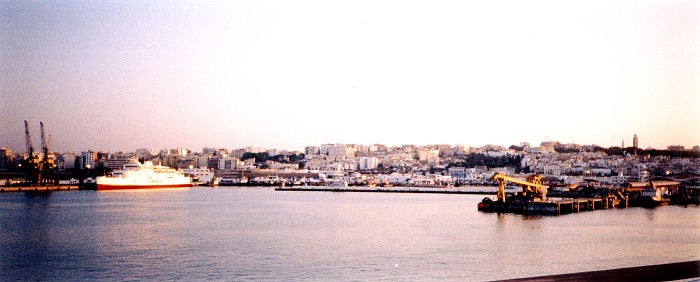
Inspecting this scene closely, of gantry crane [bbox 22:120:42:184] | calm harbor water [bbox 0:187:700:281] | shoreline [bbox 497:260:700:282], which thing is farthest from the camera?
gantry crane [bbox 22:120:42:184]

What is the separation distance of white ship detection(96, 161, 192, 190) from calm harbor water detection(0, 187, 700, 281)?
24.2 meters

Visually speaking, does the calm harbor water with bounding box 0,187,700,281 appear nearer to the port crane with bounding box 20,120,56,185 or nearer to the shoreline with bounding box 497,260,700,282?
the shoreline with bounding box 497,260,700,282

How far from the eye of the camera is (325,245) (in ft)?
51.2

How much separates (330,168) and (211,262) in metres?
71.6

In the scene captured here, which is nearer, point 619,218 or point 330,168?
point 619,218

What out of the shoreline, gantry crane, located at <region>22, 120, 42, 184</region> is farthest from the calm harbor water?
gantry crane, located at <region>22, 120, 42, 184</region>

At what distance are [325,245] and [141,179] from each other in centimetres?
3735

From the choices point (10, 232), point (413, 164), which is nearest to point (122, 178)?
point (10, 232)

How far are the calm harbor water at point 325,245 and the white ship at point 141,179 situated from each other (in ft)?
79.3

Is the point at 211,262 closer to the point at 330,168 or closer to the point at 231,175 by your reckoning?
the point at 231,175

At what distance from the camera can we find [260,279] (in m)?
11.4

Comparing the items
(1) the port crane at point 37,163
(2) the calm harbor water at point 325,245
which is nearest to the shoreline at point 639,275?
(2) the calm harbor water at point 325,245

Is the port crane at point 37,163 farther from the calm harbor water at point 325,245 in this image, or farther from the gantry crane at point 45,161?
the calm harbor water at point 325,245

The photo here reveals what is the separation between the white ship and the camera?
4838 cm
